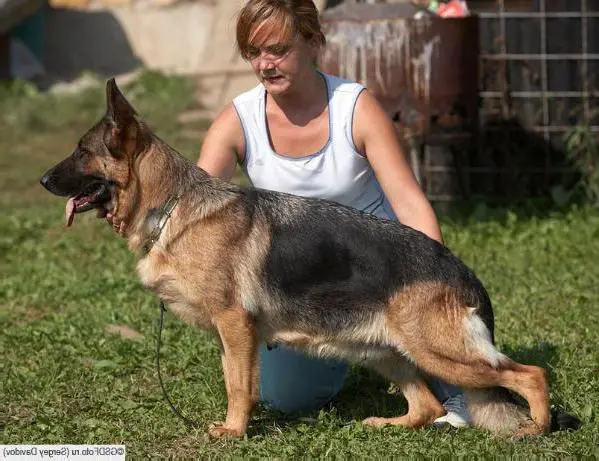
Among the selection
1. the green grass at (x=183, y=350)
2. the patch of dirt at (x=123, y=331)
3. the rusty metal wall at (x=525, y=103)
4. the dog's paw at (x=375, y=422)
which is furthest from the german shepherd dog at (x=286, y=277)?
the rusty metal wall at (x=525, y=103)

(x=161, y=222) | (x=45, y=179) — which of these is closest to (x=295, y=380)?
(x=161, y=222)

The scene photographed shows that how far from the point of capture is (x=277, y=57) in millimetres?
4781

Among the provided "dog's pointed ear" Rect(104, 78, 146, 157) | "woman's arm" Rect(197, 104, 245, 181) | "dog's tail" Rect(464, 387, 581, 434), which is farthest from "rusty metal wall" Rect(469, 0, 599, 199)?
"dog's pointed ear" Rect(104, 78, 146, 157)

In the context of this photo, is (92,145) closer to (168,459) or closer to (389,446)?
(168,459)

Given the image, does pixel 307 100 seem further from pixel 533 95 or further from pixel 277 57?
pixel 533 95

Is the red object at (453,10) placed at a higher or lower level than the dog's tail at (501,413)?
higher

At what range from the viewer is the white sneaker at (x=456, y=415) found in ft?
15.3

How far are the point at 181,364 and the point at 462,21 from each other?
382 cm

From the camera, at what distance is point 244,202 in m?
4.54

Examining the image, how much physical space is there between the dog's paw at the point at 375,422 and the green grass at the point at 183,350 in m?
0.07

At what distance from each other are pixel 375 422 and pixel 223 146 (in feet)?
4.81

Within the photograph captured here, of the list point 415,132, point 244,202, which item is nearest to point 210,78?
point 415,132

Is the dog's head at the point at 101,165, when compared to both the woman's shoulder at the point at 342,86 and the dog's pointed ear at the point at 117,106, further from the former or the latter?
the woman's shoulder at the point at 342,86

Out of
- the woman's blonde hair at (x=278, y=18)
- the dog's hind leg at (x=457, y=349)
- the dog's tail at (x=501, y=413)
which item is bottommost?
the dog's tail at (x=501, y=413)
